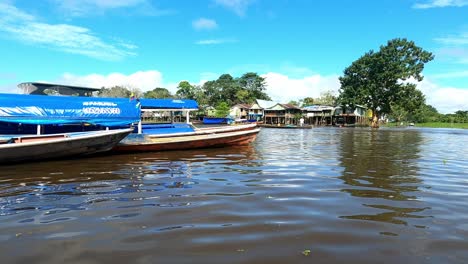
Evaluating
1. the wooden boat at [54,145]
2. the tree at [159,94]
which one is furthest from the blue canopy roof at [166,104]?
the tree at [159,94]

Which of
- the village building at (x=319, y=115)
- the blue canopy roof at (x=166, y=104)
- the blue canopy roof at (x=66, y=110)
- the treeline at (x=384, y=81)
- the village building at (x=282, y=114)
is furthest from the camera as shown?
the village building at (x=319, y=115)

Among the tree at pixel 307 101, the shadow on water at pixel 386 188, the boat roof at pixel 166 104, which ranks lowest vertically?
the shadow on water at pixel 386 188

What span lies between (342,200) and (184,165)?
212 inches

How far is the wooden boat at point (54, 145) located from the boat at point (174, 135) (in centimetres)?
110

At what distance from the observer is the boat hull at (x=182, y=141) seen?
12.5m

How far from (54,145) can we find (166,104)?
5.36m

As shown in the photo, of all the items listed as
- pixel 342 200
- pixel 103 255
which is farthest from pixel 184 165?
pixel 103 255

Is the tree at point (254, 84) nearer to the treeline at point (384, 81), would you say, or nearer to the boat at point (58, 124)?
the treeline at point (384, 81)

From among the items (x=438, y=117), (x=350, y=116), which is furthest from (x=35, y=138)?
(x=438, y=117)

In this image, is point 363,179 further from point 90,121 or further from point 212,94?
point 212,94

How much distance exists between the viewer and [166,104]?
566 inches

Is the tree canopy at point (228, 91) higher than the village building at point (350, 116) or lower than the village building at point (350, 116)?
higher

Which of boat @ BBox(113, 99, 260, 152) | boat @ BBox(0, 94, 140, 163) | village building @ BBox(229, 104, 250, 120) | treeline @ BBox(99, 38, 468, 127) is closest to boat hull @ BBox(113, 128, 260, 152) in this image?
boat @ BBox(113, 99, 260, 152)

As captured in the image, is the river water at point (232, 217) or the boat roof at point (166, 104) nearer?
the river water at point (232, 217)
